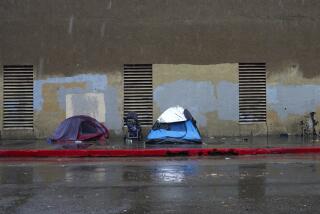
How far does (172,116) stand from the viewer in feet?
61.2

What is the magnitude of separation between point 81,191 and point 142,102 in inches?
460

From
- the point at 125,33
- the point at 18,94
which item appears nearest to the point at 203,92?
the point at 125,33

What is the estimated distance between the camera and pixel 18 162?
14.4m

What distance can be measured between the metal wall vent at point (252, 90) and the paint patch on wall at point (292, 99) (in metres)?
0.34

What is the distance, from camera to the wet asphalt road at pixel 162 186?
776cm

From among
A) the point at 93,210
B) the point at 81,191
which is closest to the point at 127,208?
the point at 93,210

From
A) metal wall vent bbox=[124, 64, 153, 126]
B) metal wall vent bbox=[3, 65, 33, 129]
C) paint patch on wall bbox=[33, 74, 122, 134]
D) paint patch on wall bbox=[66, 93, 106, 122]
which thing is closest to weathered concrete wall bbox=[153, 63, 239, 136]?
metal wall vent bbox=[124, 64, 153, 126]

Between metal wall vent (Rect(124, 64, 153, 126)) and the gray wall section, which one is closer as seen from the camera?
the gray wall section

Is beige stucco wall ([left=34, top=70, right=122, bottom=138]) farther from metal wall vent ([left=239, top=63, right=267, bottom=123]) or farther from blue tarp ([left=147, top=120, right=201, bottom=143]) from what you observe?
metal wall vent ([left=239, top=63, right=267, bottom=123])

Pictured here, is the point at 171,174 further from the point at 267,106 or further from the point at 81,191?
the point at 267,106

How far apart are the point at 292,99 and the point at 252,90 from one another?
1.55 m

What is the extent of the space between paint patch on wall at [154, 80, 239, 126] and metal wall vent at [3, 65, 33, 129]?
4.71m

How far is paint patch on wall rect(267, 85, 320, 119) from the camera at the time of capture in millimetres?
20812

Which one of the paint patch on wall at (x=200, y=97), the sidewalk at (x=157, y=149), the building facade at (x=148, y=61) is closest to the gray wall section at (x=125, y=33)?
the building facade at (x=148, y=61)
